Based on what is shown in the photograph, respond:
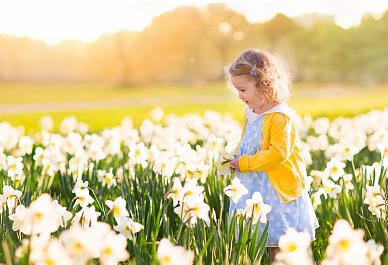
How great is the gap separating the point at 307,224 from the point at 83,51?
54.2 meters

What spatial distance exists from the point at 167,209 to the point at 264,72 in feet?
3.66

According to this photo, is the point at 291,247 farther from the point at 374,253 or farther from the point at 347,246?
the point at 374,253

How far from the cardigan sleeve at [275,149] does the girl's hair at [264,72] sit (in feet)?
0.56

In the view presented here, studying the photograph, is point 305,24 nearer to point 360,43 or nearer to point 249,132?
point 360,43

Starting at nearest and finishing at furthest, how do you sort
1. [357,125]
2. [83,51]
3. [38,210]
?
[38,210], [357,125], [83,51]

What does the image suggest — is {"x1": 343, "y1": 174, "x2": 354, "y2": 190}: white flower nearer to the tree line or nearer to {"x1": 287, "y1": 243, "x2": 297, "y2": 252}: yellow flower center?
{"x1": 287, "y1": 243, "x2": 297, "y2": 252}: yellow flower center

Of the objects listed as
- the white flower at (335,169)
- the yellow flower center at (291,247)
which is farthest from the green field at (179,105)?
the yellow flower center at (291,247)

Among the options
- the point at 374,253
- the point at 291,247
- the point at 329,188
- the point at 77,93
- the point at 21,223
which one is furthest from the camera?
the point at 77,93

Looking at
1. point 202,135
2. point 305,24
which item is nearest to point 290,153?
point 202,135

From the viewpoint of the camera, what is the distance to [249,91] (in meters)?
2.89

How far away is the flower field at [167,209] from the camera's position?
1618mm

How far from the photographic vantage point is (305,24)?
4850 centimetres

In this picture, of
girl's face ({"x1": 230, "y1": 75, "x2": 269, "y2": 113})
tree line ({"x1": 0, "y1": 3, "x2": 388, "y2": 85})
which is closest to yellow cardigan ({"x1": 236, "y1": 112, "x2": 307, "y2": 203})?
girl's face ({"x1": 230, "y1": 75, "x2": 269, "y2": 113})

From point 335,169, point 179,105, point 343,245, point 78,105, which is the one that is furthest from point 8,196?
point 78,105
